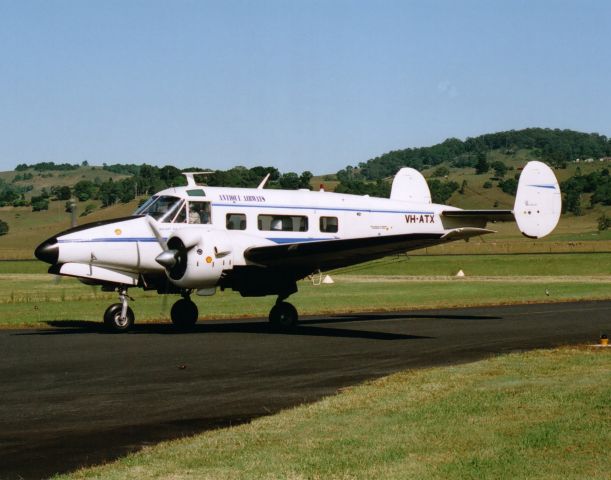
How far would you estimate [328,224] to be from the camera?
29.6 m

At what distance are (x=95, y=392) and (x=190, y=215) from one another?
1155cm

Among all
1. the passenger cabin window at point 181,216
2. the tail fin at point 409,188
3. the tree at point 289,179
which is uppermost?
the tree at point 289,179

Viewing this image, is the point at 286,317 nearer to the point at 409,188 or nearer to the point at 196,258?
the point at 196,258

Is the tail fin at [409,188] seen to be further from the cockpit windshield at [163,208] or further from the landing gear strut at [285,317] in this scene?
the cockpit windshield at [163,208]

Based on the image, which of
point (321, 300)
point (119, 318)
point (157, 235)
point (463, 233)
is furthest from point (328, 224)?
point (321, 300)

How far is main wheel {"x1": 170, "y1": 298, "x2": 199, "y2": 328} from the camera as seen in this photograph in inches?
1147

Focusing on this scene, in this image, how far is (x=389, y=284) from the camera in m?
58.5

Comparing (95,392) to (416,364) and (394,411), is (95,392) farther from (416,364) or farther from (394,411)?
(416,364)

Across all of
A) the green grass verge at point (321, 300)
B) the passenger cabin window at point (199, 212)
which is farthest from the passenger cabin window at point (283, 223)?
the green grass verge at point (321, 300)

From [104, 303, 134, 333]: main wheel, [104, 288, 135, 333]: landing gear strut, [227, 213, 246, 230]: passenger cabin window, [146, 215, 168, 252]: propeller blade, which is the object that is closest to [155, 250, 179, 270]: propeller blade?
[146, 215, 168, 252]: propeller blade

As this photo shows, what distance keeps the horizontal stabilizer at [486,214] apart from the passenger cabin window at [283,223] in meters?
6.20

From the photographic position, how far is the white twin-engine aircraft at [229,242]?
25.5m

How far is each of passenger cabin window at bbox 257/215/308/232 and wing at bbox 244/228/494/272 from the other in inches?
67.6

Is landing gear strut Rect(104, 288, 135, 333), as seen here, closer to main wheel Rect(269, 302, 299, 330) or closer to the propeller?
the propeller
